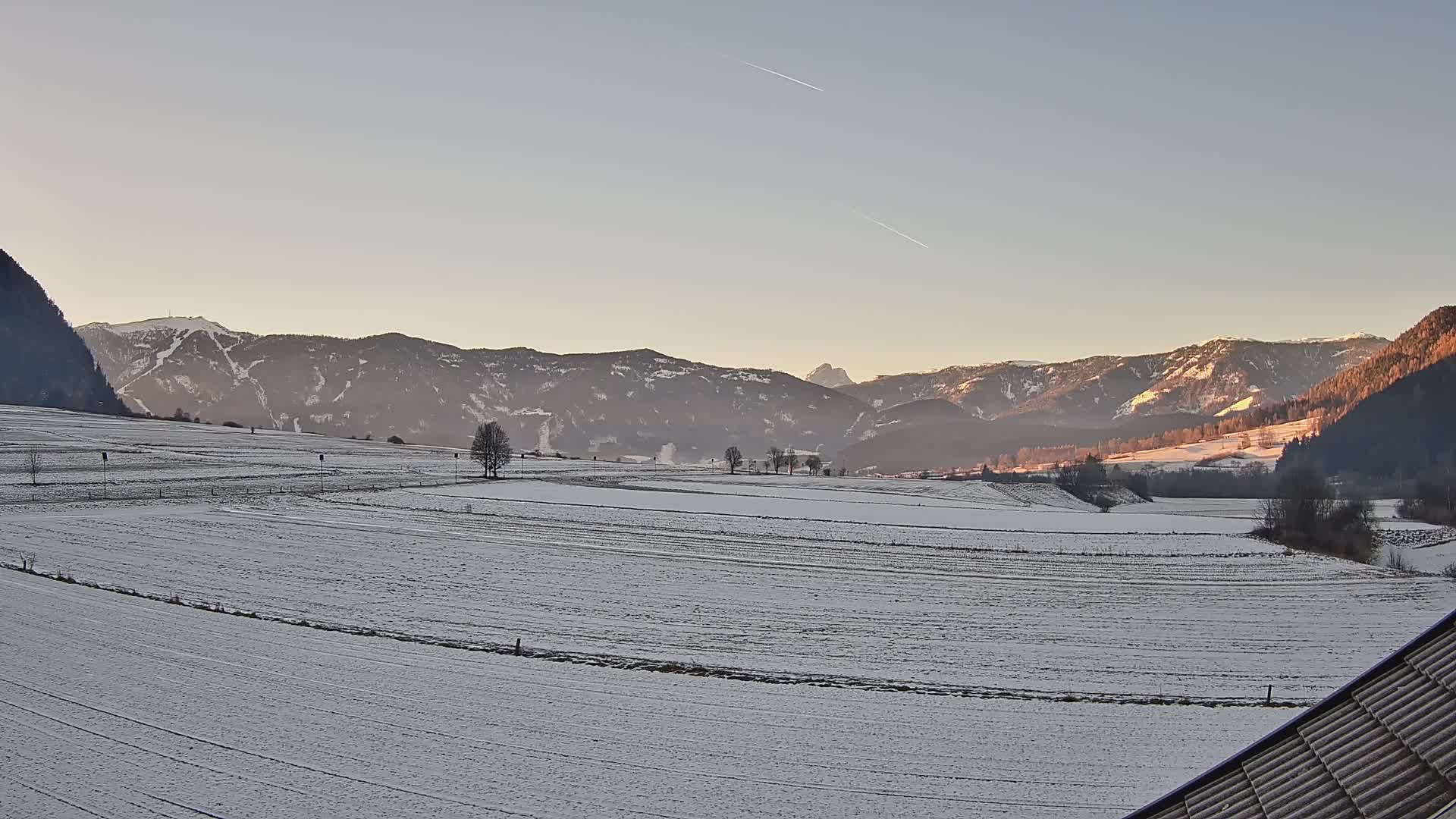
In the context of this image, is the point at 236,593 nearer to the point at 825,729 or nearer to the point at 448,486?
the point at 825,729

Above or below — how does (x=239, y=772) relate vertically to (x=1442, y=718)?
below

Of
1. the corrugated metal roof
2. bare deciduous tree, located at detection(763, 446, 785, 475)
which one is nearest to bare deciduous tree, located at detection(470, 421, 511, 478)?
bare deciduous tree, located at detection(763, 446, 785, 475)

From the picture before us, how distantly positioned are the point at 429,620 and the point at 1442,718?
28652 mm

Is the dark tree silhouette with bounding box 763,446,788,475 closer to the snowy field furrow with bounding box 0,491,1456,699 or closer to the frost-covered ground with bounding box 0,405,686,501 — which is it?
the frost-covered ground with bounding box 0,405,686,501

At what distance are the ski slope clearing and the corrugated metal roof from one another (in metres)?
6.83

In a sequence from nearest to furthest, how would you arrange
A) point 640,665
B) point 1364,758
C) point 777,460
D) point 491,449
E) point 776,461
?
1. point 1364,758
2. point 640,665
3. point 491,449
4. point 776,461
5. point 777,460

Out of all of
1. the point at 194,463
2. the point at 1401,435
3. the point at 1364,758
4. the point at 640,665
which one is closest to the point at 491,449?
the point at 194,463

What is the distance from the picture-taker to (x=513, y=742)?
18.0 metres

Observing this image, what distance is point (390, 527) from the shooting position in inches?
2238

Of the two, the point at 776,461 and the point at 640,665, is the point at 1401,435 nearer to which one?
the point at 776,461

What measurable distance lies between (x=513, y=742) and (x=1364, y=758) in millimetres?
14529

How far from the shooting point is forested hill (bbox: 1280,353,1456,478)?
580 feet

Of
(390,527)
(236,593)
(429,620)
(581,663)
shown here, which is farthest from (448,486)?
(581,663)

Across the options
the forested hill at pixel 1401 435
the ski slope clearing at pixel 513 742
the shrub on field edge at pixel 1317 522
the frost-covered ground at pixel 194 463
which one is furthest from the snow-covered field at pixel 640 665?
the forested hill at pixel 1401 435
